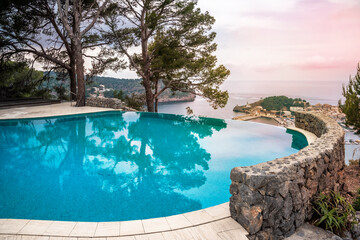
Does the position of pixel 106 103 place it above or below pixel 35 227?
above

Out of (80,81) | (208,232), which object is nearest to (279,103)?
(80,81)

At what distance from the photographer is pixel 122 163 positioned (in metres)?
5.43

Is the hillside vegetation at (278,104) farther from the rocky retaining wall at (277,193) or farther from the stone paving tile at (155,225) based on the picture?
the stone paving tile at (155,225)

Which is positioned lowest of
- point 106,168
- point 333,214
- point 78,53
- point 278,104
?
point 333,214

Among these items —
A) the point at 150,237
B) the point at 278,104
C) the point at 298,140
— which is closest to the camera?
the point at 150,237

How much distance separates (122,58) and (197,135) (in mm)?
11275

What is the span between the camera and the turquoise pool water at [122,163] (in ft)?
11.7

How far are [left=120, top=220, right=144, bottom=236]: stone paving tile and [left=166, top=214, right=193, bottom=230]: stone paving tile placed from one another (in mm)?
366

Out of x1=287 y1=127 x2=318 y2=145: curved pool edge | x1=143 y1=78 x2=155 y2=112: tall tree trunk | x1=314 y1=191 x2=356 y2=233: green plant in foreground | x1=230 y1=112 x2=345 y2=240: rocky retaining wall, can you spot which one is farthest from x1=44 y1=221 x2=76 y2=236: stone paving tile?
x1=143 y1=78 x2=155 y2=112: tall tree trunk

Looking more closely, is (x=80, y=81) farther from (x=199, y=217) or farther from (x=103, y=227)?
(x=199, y=217)

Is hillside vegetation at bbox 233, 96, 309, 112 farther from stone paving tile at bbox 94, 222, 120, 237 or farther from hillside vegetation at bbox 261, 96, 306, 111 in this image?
stone paving tile at bbox 94, 222, 120, 237

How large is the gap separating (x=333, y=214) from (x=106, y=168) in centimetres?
434

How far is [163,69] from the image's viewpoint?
15695mm

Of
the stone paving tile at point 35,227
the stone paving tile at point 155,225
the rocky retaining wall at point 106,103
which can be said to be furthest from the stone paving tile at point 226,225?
the rocky retaining wall at point 106,103
